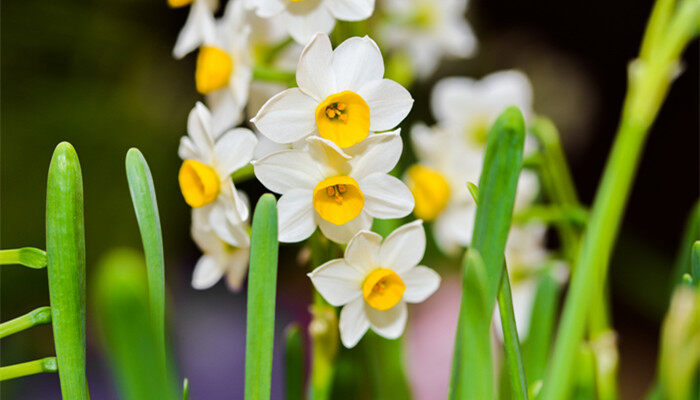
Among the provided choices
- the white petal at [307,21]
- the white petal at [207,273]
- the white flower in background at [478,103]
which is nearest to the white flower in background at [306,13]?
the white petal at [307,21]

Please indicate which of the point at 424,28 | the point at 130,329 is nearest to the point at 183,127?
the point at 424,28

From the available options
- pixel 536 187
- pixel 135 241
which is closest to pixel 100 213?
pixel 135 241

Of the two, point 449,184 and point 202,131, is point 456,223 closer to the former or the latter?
point 449,184

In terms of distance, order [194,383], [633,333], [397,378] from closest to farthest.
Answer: [397,378]
[194,383]
[633,333]

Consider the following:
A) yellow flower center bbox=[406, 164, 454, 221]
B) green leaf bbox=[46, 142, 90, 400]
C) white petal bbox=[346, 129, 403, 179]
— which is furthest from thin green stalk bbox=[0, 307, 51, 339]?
yellow flower center bbox=[406, 164, 454, 221]

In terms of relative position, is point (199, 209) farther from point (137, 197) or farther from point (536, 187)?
point (536, 187)

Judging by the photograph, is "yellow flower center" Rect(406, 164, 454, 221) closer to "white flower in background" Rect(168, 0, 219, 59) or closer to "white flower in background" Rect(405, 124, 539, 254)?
"white flower in background" Rect(405, 124, 539, 254)
